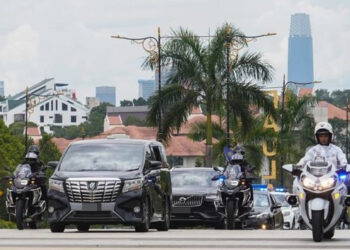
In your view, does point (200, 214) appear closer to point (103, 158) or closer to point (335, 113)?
point (103, 158)

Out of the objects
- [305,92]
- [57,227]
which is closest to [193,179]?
[57,227]

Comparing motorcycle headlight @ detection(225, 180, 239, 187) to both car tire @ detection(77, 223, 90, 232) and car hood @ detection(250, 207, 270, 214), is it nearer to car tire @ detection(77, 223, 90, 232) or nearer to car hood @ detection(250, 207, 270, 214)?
car tire @ detection(77, 223, 90, 232)

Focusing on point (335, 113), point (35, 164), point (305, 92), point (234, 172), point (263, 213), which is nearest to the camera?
point (35, 164)

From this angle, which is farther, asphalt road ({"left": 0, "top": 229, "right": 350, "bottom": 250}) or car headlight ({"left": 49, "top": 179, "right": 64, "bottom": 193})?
car headlight ({"left": 49, "top": 179, "right": 64, "bottom": 193})

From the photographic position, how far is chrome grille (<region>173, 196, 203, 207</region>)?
31.8 m

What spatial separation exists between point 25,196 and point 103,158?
10.5 feet

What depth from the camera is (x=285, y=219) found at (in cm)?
4338

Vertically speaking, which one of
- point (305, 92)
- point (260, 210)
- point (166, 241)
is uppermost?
point (305, 92)

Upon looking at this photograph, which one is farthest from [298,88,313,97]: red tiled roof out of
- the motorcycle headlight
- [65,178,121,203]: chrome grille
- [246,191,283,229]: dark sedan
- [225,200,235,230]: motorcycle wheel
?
[65,178,121,203]: chrome grille

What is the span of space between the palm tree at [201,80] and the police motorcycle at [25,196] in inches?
1073

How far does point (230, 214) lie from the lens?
2878 centimetres

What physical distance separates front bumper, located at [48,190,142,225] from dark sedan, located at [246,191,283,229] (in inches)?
350

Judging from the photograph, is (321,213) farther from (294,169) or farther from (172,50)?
(172,50)

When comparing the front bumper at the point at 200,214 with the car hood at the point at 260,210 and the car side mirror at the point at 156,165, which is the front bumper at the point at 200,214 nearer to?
the car hood at the point at 260,210
